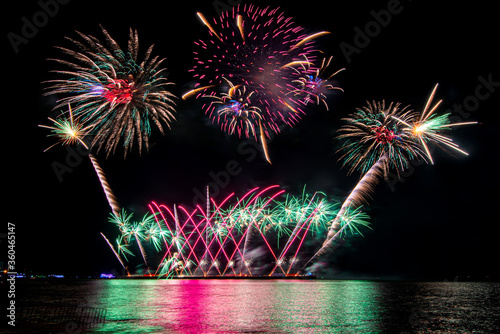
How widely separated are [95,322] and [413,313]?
11747 millimetres

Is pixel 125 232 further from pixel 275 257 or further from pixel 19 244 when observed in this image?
pixel 19 244

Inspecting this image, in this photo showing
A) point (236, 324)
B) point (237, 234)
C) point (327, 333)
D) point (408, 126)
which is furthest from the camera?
point (237, 234)

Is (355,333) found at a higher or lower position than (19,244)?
higher

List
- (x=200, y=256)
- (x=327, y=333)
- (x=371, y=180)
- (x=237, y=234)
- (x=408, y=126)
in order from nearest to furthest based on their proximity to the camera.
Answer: (x=327, y=333), (x=408, y=126), (x=371, y=180), (x=237, y=234), (x=200, y=256)

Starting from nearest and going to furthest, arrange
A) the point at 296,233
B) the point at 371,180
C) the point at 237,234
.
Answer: the point at 371,180 < the point at 296,233 < the point at 237,234

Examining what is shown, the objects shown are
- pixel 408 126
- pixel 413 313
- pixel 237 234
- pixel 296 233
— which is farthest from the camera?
pixel 237 234

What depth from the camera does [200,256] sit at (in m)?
64.9

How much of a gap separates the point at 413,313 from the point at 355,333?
18.4 ft

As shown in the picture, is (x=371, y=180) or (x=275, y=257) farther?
(x=275, y=257)


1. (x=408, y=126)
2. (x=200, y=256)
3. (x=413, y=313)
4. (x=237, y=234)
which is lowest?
(x=200, y=256)

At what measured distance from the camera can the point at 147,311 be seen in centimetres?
1366

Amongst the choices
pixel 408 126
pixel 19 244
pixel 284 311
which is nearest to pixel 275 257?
pixel 408 126

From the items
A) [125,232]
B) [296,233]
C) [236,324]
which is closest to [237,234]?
[296,233]

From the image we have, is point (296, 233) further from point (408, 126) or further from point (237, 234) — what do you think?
point (408, 126)
